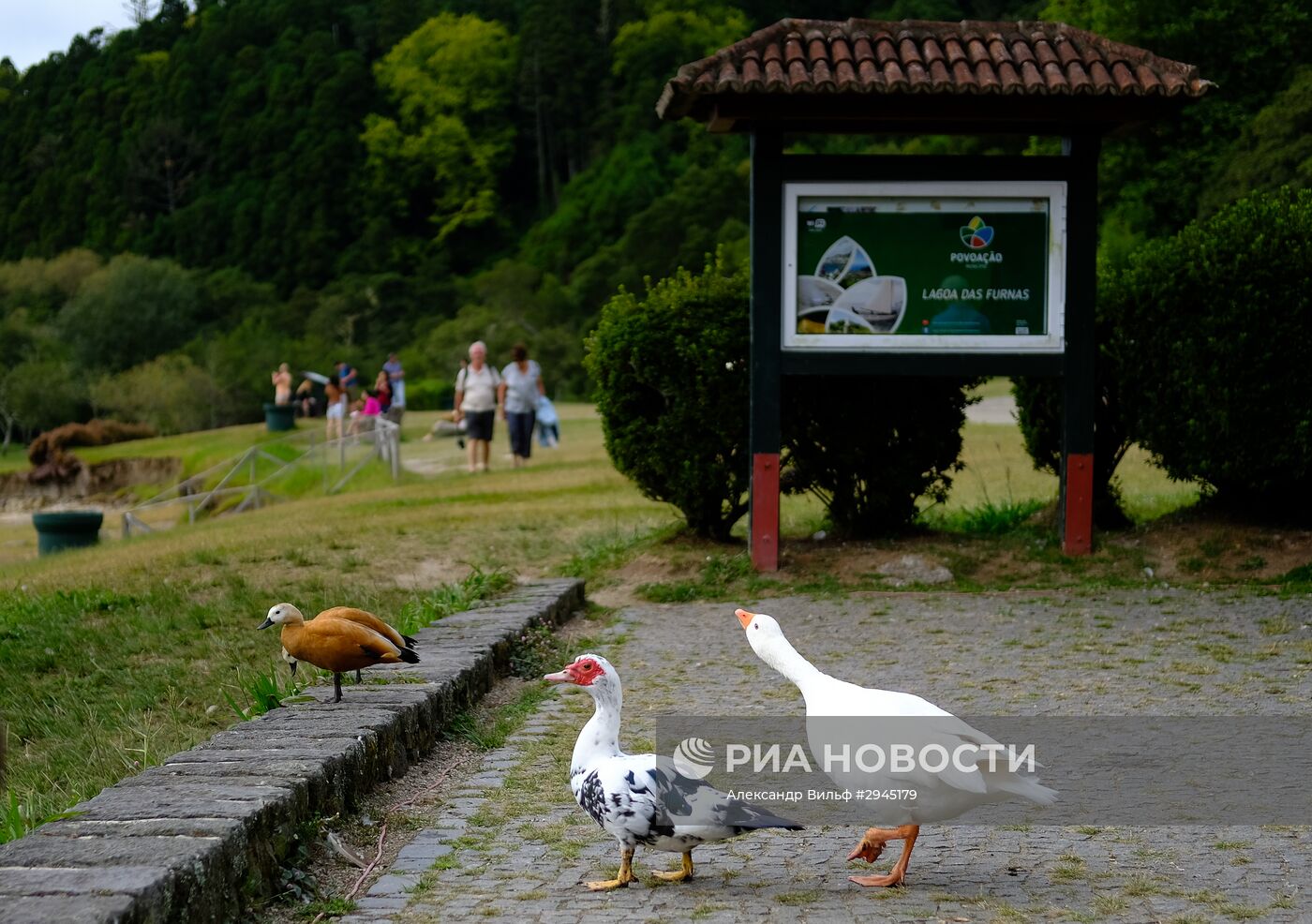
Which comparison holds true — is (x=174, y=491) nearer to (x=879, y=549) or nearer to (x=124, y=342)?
(x=879, y=549)

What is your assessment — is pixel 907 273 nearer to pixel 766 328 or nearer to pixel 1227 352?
pixel 766 328

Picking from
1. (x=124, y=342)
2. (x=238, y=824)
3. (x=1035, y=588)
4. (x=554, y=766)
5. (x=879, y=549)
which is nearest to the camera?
(x=238, y=824)

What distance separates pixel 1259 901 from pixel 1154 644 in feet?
14.8

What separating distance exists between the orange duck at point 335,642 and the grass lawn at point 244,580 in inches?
30.3

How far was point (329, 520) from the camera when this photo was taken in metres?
16.3

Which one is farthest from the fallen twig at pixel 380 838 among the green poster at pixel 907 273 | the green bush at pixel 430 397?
the green bush at pixel 430 397

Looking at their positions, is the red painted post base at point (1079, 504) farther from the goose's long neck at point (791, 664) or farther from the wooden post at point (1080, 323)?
the goose's long neck at point (791, 664)

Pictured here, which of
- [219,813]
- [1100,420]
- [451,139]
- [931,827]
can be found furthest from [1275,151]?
[451,139]

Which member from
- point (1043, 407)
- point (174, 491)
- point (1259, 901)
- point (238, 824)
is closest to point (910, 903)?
point (1259, 901)

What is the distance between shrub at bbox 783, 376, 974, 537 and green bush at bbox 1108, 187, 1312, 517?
1.45 m

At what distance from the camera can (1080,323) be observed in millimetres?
11328

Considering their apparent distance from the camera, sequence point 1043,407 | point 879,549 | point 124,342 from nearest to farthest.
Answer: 1. point 879,549
2. point 1043,407
3. point 124,342

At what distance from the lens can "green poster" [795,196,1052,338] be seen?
11.3 meters

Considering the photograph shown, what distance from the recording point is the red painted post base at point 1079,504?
448 inches
